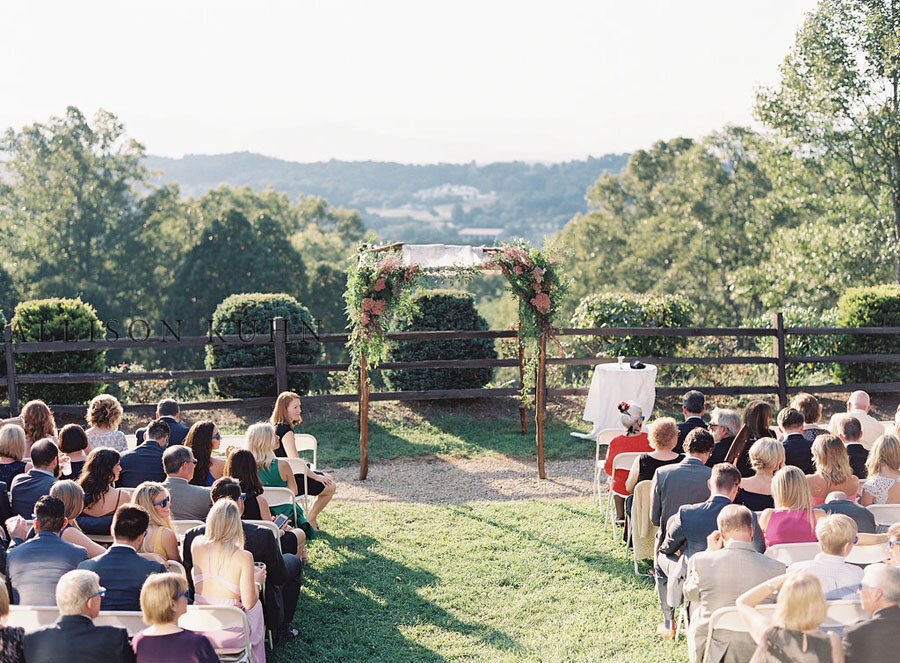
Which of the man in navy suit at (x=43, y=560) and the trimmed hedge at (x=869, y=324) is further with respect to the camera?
the trimmed hedge at (x=869, y=324)

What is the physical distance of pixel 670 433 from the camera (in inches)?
259

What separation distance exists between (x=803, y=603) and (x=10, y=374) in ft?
37.1

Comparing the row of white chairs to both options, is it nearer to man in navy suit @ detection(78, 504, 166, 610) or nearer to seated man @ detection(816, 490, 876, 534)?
man in navy suit @ detection(78, 504, 166, 610)

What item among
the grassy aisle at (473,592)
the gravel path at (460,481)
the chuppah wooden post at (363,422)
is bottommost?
the gravel path at (460,481)

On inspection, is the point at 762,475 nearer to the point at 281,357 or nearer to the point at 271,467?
the point at 271,467

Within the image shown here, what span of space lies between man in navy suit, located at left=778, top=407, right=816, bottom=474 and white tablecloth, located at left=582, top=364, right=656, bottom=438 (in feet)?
14.6

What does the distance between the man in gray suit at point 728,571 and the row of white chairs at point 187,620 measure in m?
2.56

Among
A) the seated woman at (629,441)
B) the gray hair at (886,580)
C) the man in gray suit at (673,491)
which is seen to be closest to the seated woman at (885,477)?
the man in gray suit at (673,491)

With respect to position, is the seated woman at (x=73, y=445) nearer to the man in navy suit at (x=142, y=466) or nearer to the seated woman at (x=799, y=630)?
the man in navy suit at (x=142, y=466)

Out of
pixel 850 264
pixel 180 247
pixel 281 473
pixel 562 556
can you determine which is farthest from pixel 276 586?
pixel 180 247

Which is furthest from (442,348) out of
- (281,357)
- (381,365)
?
(281,357)

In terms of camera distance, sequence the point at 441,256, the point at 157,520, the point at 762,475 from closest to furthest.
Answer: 1. the point at 157,520
2. the point at 762,475
3. the point at 441,256

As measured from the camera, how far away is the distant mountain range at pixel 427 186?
9069cm

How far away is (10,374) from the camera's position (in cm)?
1191
